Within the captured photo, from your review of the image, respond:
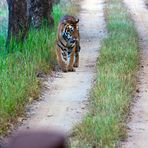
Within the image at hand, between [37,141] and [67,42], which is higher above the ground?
[37,141]

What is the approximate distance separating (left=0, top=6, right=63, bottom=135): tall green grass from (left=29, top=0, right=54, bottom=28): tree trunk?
1.20 m

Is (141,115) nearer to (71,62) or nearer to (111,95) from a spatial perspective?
(111,95)

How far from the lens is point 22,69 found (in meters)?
7.81

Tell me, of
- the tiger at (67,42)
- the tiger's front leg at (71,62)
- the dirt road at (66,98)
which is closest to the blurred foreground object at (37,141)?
the dirt road at (66,98)

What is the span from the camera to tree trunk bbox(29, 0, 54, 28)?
13109 millimetres

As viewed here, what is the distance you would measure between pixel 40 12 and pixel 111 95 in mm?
7223

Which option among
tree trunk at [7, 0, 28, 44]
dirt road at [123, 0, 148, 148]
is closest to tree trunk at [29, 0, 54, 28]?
tree trunk at [7, 0, 28, 44]

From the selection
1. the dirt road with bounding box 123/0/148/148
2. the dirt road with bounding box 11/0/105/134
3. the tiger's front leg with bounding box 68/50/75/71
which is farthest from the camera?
the tiger's front leg with bounding box 68/50/75/71

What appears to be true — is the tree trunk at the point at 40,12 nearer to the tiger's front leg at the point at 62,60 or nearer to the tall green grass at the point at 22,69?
the tall green grass at the point at 22,69

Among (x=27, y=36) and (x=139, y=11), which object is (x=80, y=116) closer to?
(x=27, y=36)

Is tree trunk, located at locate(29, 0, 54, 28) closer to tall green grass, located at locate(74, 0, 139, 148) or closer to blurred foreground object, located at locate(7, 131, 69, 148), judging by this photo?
tall green grass, located at locate(74, 0, 139, 148)

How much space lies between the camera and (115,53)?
1026cm

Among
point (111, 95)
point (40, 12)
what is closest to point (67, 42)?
point (111, 95)

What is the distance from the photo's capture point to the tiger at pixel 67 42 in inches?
364
